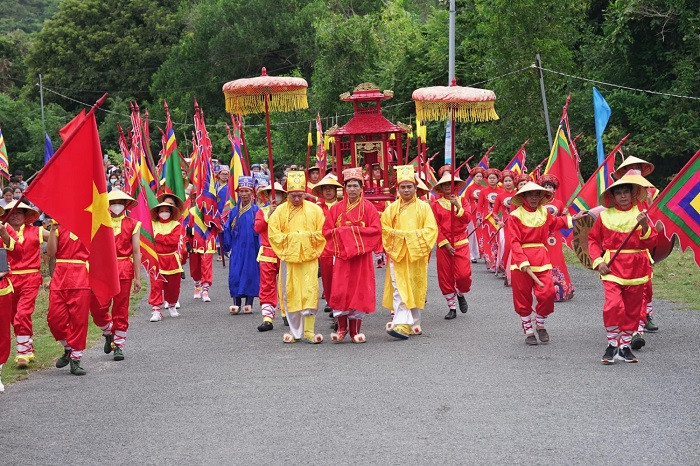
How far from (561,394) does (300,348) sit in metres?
3.61

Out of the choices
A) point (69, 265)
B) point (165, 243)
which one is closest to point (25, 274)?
point (69, 265)

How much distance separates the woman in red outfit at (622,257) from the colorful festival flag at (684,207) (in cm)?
25

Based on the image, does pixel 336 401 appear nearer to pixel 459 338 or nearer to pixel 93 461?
pixel 93 461

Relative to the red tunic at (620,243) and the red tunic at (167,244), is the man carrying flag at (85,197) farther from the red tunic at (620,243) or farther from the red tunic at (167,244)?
the red tunic at (167,244)

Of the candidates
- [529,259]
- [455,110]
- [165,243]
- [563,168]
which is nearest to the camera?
[529,259]

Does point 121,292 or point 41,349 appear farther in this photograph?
point 41,349

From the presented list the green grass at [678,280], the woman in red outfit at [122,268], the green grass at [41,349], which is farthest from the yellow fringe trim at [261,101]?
the green grass at [678,280]

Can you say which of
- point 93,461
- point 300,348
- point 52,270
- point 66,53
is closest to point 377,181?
point 300,348

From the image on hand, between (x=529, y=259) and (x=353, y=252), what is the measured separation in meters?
1.86

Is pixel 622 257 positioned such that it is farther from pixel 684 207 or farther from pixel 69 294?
pixel 69 294

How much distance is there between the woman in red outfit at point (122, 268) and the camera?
422 inches

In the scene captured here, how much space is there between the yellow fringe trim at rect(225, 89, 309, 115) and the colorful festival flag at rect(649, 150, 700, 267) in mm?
4948

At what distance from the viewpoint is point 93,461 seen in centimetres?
665

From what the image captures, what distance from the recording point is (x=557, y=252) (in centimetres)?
1359
